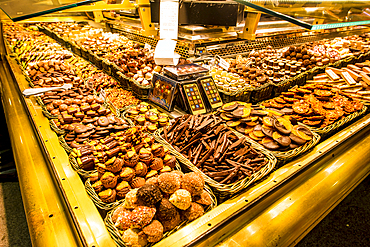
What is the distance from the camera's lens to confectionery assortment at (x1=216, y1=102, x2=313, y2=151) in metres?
1.90

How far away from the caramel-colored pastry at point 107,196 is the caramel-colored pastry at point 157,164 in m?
0.30

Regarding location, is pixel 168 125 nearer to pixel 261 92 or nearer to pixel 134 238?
pixel 134 238

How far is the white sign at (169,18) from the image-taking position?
8.21 ft

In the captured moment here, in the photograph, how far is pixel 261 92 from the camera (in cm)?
291

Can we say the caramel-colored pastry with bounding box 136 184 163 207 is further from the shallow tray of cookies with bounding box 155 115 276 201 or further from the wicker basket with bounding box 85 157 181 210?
the shallow tray of cookies with bounding box 155 115 276 201

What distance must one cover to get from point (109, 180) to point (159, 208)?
40 centimetres

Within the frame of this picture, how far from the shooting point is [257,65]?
3.51m

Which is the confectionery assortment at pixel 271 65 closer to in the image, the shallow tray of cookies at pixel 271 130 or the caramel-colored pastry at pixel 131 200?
the shallow tray of cookies at pixel 271 130

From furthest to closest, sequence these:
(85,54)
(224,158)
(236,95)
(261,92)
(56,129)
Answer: (85,54)
(261,92)
(236,95)
(56,129)
(224,158)

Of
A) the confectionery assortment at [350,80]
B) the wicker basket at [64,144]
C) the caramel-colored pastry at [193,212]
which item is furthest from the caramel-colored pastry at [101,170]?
the confectionery assortment at [350,80]

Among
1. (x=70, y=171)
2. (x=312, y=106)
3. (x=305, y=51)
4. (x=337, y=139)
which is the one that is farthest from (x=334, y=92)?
(x=70, y=171)

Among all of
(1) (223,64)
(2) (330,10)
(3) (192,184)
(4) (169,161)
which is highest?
(2) (330,10)

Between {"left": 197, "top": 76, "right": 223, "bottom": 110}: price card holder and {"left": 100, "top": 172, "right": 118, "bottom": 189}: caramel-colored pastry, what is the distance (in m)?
1.47

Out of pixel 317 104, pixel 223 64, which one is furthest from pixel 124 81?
pixel 317 104
